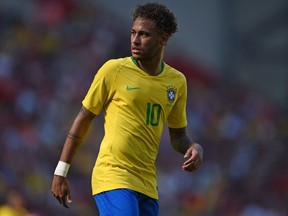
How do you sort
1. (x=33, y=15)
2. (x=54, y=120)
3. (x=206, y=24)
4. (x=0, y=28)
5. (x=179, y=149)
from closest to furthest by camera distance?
(x=179, y=149) < (x=54, y=120) < (x=0, y=28) < (x=33, y=15) < (x=206, y=24)

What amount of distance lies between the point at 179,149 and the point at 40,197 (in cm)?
622

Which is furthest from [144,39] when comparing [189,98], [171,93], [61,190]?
[189,98]

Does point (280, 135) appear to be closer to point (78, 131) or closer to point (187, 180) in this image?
point (187, 180)

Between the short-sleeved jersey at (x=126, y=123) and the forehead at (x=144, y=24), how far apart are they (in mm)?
254

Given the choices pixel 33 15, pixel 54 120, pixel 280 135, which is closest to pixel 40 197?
pixel 54 120

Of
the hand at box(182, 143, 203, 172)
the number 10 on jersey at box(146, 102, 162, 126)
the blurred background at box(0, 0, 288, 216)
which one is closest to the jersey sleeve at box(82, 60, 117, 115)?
the number 10 on jersey at box(146, 102, 162, 126)

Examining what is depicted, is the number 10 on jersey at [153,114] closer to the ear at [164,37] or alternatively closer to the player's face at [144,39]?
the player's face at [144,39]

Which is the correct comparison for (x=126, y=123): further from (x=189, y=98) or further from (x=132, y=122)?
(x=189, y=98)

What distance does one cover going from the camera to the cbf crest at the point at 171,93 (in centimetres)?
647

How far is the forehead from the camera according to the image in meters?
6.31

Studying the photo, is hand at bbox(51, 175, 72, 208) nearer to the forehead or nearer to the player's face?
the player's face

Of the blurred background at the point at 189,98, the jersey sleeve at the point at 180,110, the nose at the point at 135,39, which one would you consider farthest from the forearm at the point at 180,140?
the blurred background at the point at 189,98

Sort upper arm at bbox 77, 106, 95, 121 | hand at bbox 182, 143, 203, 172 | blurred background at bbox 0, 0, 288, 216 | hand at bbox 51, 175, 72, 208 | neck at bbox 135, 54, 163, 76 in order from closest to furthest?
hand at bbox 51, 175, 72, 208, hand at bbox 182, 143, 203, 172, upper arm at bbox 77, 106, 95, 121, neck at bbox 135, 54, 163, 76, blurred background at bbox 0, 0, 288, 216

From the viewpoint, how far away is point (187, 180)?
52.8 ft
